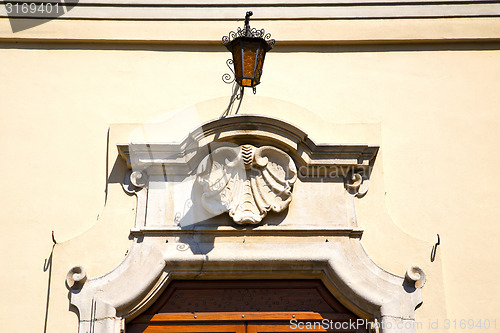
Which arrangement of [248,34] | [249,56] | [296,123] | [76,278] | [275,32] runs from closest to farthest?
1. [76,278]
2. [249,56]
3. [248,34]
4. [296,123]
5. [275,32]

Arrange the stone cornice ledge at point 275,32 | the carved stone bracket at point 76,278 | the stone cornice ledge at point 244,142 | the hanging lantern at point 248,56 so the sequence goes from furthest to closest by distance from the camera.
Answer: the stone cornice ledge at point 275,32, the stone cornice ledge at point 244,142, the hanging lantern at point 248,56, the carved stone bracket at point 76,278

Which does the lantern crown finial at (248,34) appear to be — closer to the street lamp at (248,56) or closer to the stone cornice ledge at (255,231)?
the street lamp at (248,56)

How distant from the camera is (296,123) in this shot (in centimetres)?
579

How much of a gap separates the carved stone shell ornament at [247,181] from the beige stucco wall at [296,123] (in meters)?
0.41

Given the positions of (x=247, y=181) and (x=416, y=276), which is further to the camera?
(x=247, y=181)

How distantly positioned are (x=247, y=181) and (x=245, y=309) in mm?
991

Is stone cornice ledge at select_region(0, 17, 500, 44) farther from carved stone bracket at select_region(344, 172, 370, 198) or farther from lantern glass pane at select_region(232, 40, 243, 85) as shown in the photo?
carved stone bracket at select_region(344, 172, 370, 198)

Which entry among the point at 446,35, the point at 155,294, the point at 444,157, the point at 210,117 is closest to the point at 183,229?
the point at 155,294

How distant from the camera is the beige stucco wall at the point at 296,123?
17.7 ft

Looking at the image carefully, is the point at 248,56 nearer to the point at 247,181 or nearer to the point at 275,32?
the point at 275,32

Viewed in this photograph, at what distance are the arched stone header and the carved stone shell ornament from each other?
18mm

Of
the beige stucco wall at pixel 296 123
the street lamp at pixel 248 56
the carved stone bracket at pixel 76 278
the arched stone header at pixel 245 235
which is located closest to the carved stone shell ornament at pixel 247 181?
the arched stone header at pixel 245 235

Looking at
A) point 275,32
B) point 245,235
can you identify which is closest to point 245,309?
point 245,235

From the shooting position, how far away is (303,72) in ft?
19.9
